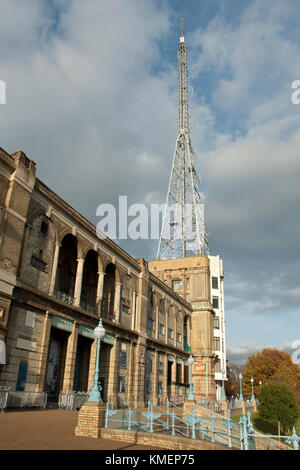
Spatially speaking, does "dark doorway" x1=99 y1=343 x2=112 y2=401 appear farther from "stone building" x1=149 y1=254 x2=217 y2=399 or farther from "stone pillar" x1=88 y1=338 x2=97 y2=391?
"stone building" x1=149 y1=254 x2=217 y2=399

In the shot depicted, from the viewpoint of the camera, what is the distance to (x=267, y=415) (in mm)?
38656

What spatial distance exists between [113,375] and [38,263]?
12.1 m

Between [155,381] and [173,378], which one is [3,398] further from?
[173,378]

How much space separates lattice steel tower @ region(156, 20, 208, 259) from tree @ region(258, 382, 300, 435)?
25381 millimetres

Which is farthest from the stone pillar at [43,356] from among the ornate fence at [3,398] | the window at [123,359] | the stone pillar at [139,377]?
the stone pillar at [139,377]

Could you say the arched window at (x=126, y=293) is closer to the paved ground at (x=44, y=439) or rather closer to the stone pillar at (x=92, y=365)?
the stone pillar at (x=92, y=365)

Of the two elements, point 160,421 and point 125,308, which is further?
point 125,308

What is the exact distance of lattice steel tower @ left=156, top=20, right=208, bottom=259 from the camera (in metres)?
60.5

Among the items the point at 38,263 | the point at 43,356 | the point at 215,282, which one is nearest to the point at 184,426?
the point at 43,356

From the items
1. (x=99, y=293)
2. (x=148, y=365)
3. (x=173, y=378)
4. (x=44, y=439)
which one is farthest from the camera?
(x=173, y=378)

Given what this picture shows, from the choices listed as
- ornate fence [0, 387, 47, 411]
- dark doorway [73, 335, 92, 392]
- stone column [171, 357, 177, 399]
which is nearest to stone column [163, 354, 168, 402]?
stone column [171, 357, 177, 399]

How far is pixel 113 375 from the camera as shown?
93.9 ft

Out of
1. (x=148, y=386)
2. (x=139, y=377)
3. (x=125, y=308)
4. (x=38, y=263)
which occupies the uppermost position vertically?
(x=38, y=263)

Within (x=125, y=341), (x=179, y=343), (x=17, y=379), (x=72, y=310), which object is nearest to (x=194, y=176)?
(x=179, y=343)
